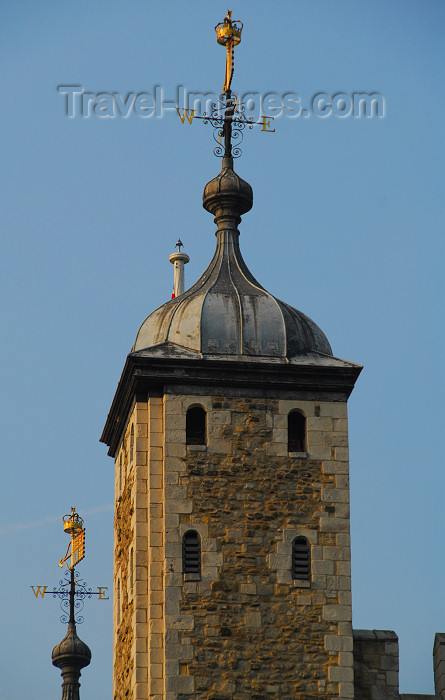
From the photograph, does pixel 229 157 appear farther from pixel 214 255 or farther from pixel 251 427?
pixel 251 427

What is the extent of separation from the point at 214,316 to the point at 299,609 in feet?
18.8

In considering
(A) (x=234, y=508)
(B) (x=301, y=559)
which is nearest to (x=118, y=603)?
(A) (x=234, y=508)

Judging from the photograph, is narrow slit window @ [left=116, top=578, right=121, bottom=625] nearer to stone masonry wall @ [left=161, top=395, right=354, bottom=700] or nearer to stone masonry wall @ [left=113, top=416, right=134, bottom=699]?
stone masonry wall @ [left=113, top=416, right=134, bottom=699]

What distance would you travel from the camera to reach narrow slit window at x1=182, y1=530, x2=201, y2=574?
3706cm

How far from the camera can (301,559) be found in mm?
37500

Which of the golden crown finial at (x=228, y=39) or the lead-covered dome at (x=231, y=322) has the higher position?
the golden crown finial at (x=228, y=39)

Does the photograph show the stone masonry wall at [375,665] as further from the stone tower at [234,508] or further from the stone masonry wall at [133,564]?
the stone masonry wall at [133,564]

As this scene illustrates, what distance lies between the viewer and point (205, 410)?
38062 millimetres

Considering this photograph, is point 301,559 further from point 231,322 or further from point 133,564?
point 231,322

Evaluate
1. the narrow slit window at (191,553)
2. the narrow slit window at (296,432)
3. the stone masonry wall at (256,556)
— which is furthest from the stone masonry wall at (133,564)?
the narrow slit window at (296,432)

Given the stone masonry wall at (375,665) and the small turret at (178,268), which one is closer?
the stone masonry wall at (375,665)

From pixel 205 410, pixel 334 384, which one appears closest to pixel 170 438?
pixel 205 410

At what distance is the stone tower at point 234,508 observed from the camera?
36.6 meters

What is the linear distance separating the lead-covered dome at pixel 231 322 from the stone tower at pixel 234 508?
0.04 meters
